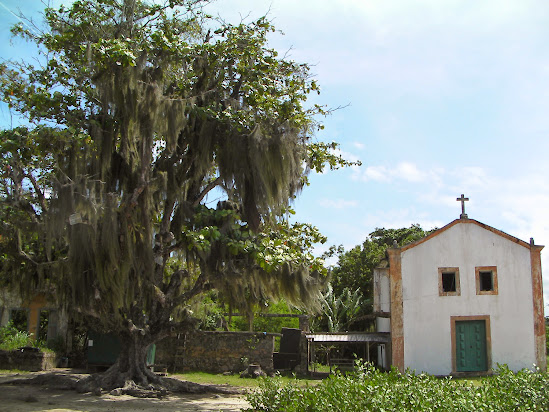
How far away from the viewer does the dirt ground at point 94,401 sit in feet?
30.5

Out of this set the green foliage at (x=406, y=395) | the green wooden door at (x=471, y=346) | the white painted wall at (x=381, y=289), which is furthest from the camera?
the white painted wall at (x=381, y=289)

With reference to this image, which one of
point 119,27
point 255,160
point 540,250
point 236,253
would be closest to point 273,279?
point 236,253

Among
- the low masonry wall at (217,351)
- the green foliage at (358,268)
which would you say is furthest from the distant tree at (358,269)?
the low masonry wall at (217,351)

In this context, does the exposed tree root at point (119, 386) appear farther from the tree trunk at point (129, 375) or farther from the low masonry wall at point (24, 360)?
the low masonry wall at point (24, 360)

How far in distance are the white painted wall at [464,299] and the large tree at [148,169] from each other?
653cm

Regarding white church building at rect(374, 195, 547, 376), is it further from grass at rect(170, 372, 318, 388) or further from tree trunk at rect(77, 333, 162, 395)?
tree trunk at rect(77, 333, 162, 395)

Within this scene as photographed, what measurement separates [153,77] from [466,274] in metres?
11.9

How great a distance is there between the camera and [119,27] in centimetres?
1130

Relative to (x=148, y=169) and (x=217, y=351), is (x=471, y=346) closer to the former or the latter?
(x=217, y=351)

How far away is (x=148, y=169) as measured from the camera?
10.9 metres

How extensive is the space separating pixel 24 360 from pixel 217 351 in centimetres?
540

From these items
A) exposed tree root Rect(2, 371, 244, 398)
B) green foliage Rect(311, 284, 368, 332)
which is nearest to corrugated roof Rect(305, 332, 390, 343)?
green foliage Rect(311, 284, 368, 332)

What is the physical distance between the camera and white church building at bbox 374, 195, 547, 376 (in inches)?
683

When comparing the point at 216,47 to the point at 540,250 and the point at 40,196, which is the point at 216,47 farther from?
the point at 540,250
